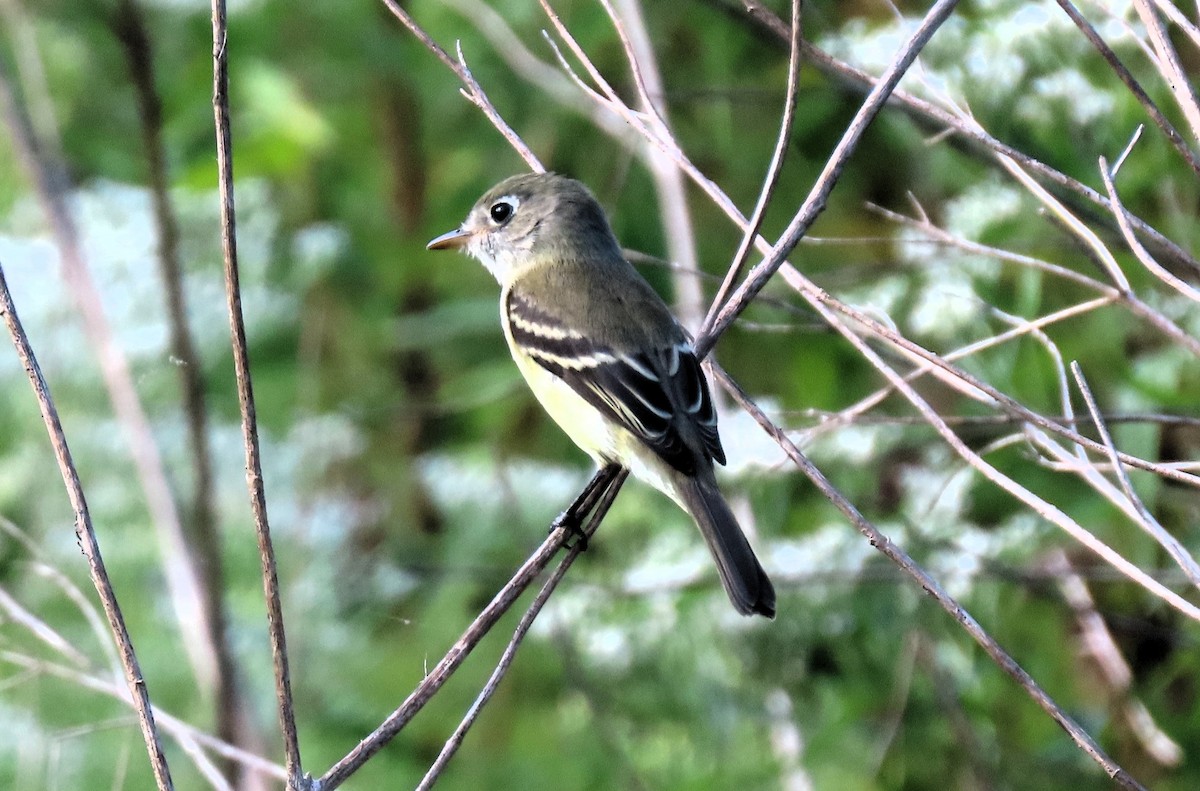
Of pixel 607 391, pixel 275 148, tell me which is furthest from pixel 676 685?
pixel 275 148

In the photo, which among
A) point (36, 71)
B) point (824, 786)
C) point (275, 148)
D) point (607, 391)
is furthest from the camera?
point (275, 148)

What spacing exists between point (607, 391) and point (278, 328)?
2419 mm

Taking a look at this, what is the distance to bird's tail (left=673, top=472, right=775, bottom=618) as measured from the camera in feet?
8.56

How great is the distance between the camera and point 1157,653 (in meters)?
4.18

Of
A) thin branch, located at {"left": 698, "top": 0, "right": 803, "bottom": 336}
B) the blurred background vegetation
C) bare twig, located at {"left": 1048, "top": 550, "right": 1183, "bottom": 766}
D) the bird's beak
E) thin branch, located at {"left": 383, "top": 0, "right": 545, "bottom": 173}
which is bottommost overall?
bare twig, located at {"left": 1048, "top": 550, "right": 1183, "bottom": 766}

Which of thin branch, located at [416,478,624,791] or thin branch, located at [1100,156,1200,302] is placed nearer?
thin branch, located at [416,478,624,791]

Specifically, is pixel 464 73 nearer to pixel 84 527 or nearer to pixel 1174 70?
pixel 84 527

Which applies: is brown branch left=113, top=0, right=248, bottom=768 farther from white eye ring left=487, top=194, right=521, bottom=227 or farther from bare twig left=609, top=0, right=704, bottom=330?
bare twig left=609, top=0, right=704, bottom=330

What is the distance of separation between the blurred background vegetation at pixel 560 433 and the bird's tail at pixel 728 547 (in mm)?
286

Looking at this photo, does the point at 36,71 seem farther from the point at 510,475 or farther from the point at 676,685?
the point at 676,685

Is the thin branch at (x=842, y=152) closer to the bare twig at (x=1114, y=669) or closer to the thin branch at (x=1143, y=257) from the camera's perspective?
the thin branch at (x=1143, y=257)

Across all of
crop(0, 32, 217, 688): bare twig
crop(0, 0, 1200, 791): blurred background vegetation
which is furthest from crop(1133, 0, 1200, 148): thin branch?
crop(0, 32, 217, 688): bare twig

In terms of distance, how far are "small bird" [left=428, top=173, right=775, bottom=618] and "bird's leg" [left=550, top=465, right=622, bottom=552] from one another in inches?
1.6

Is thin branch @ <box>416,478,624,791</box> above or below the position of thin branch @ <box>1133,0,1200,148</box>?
below
